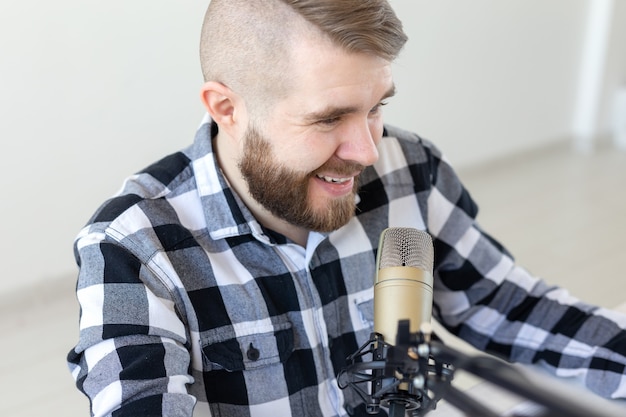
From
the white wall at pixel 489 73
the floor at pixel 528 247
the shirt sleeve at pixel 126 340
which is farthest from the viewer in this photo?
the white wall at pixel 489 73

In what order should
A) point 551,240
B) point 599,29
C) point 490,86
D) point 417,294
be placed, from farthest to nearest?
point 599,29 < point 490,86 < point 551,240 < point 417,294

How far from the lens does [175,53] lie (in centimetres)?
265

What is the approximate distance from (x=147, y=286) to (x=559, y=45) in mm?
3502

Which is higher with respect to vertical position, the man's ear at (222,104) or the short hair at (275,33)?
the short hair at (275,33)

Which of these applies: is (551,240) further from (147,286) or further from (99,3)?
(147,286)

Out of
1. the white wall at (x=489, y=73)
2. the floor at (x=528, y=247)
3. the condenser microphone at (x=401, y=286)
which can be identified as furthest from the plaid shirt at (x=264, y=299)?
the white wall at (x=489, y=73)

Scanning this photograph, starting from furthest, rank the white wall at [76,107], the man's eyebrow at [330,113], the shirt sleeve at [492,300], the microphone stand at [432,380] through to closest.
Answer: the white wall at [76,107] → the shirt sleeve at [492,300] → the man's eyebrow at [330,113] → the microphone stand at [432,380]

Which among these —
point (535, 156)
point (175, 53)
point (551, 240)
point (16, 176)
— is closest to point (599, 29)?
point (535, 156)

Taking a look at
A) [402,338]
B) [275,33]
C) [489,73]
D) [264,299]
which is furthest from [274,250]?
[489,73]

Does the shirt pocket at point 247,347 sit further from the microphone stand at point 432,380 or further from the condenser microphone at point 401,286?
the condenser microphone at point 401,286

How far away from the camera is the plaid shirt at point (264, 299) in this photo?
3.24 feet

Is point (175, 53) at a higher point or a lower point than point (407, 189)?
higher

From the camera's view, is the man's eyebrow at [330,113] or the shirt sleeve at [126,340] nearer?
the shirt sleeve at [126,340]

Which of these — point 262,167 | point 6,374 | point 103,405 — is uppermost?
point 262,167
